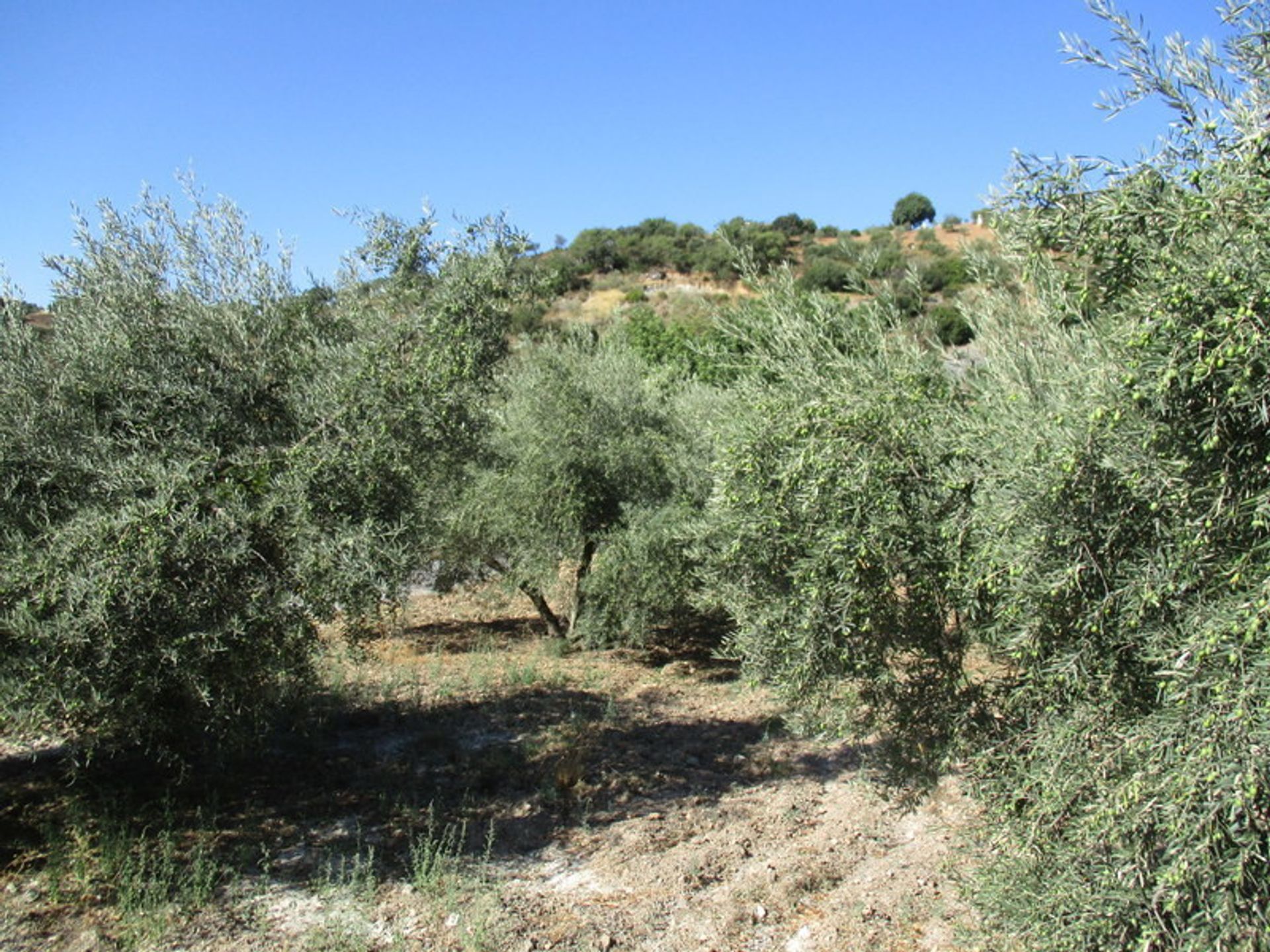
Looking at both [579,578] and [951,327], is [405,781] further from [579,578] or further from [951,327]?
[951,327]

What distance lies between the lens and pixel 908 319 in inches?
221

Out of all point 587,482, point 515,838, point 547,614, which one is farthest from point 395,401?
point 547,614

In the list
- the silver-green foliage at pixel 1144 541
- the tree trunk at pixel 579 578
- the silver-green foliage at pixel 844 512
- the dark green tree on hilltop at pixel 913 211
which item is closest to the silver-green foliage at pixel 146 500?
the silver-green foliage at pixel 844 512

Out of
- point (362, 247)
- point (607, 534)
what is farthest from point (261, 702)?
point (607, 534)

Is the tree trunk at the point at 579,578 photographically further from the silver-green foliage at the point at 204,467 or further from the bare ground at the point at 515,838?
the silver-green foliage at the point at 204,467

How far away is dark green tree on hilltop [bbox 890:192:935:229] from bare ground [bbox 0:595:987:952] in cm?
5823

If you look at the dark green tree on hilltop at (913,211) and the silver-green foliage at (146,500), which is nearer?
the silver-green foliage at (146,500)

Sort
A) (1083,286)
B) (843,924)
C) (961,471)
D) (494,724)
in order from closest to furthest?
1. (1083,286)
2. (961,471)
3. (843,924)
4. (494,724)

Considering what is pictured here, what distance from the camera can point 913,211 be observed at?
2494 inches

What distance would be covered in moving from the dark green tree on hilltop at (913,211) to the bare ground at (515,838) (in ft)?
191

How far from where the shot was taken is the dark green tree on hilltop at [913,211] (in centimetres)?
6356

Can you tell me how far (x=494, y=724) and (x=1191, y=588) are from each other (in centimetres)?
857

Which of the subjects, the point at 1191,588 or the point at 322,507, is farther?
A: the point at 322,507

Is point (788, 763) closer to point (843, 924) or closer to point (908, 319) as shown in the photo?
point (843, 924)
